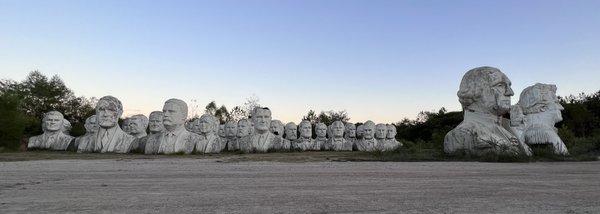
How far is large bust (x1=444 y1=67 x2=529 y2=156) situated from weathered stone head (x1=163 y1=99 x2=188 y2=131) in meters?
11.1

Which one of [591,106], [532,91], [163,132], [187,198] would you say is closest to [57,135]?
[163,132]

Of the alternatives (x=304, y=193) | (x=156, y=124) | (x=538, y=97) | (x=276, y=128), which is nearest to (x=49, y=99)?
(x=276, y=128)

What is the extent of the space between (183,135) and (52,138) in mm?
7902

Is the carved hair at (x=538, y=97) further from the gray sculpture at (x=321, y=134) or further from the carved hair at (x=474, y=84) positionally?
the gray sculpture at (x=321, y=134)

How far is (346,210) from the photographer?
4.15 m

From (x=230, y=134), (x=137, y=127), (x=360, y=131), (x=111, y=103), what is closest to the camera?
(x=111, y=103)

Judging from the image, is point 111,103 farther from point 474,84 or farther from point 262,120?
point 474,84

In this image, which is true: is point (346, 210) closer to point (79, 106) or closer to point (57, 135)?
point (57, 135)

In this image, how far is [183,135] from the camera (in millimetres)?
19891

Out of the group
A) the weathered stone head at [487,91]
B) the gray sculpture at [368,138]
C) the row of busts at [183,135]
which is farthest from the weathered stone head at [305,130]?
the weathered stone head at [487,91]

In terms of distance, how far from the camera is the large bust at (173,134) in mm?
19297

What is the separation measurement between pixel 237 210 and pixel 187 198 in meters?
0.86

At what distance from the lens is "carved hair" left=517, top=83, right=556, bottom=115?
14.9 metres

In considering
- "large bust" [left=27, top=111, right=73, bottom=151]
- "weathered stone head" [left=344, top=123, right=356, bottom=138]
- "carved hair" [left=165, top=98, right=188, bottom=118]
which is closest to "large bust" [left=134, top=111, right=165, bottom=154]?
"carved hair" [left=165, top=98, right=188, bottom=118]
